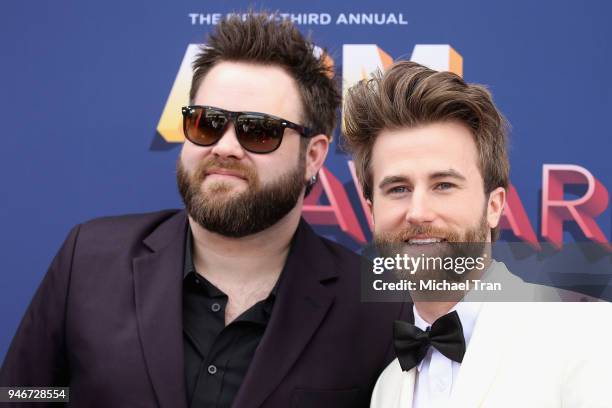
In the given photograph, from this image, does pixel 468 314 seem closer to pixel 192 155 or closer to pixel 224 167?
pixel 224 167

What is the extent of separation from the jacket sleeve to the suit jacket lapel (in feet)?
2.26

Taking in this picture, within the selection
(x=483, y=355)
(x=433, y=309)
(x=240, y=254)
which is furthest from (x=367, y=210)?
(x=483, y=355)

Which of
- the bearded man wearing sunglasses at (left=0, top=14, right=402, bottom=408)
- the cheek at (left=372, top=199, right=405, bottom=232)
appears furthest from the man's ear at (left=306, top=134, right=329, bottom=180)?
the cheek at (left=372, top=199, right=405, bottom=232)

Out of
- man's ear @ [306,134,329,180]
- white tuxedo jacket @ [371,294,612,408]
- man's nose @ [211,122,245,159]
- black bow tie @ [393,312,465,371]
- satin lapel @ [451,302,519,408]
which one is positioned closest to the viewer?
white tuxedo jacket @ [371,294,612,408]

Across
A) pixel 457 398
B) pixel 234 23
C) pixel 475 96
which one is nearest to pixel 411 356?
pixel 457 398

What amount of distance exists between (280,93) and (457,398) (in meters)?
1.27

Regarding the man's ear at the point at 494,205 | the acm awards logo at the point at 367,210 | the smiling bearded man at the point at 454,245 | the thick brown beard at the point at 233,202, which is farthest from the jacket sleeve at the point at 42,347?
the man's ear at the point at 494,205

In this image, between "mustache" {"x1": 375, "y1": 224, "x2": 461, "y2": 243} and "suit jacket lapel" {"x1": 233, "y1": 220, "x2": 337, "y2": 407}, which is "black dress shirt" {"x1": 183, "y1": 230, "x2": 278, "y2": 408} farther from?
"mustache" {"x1": 375, "y1": 224, "x2": 461, "y2": 243}

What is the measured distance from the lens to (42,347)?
237 cm

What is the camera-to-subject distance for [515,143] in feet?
9.73

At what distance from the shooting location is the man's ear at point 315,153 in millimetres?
2648

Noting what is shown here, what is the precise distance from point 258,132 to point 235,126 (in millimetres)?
85

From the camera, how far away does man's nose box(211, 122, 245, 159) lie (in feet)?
7.66

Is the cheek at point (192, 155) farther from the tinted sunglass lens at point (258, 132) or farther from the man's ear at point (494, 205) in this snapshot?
the man's ear at point (494, 205)
